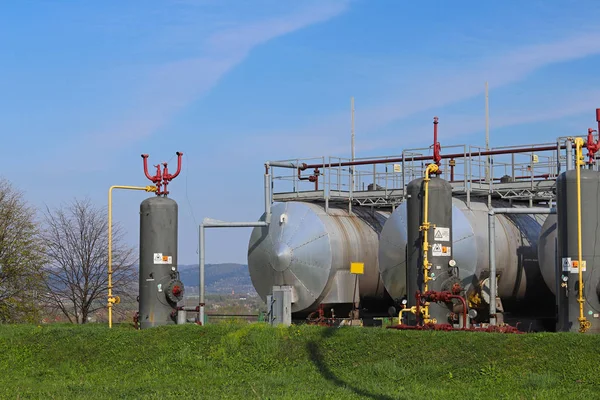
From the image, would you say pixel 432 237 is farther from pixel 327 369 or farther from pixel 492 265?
pixel 327 369

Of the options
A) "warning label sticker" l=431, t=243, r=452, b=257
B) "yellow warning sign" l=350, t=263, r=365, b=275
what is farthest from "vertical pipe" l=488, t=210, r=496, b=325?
"yellow warning sign" l=350, t=263, r=365, b=275

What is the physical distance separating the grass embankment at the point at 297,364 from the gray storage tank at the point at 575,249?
9.01 ft

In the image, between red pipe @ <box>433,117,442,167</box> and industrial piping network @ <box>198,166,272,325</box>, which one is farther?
industrial piping network @ <box>198,166,272,325</box>

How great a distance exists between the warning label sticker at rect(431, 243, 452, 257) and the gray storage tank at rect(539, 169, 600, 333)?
2838mm

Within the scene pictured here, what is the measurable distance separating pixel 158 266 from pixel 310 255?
4.51 metres

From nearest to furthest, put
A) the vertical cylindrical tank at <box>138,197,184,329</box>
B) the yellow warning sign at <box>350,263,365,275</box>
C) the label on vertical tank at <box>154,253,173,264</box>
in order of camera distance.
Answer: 1. the vertical cylindrical tank at <box>138,197,184,329</box>
2. the label on vertical tank at <box>154,253,173,264</box>
3. the yellow warning sign at <box>350,263,365,275</box>

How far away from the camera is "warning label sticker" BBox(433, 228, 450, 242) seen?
25188 mm

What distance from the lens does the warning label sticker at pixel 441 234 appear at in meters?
25.2

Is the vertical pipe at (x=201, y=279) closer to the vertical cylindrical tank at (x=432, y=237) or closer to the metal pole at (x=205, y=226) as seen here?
the metal pole at (x=205, y=226)

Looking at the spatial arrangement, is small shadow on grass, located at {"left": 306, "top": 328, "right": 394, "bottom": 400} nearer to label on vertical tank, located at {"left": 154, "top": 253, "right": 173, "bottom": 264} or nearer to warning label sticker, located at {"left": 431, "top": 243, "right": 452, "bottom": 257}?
warning label sticker, located at {"left": 431, "top": 243, "right": 452, "bottom": 257}

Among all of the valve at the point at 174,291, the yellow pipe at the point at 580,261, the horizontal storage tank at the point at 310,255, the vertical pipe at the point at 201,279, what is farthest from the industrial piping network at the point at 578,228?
the valve at the point at 174,291

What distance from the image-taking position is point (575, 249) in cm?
2322

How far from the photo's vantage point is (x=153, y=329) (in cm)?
2678

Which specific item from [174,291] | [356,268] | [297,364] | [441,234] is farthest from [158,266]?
[441,234]
